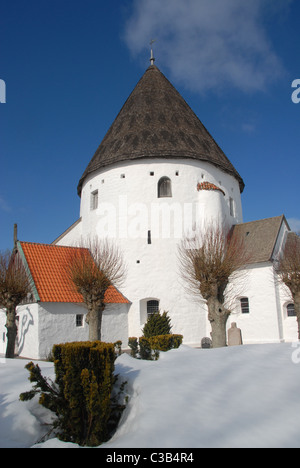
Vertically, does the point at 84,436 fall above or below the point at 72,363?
below

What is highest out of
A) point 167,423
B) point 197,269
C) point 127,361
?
point 197,269

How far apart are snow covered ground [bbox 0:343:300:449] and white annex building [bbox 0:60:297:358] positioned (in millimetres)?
9624

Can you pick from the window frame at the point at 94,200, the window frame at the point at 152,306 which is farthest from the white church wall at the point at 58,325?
the window frame at the point at 94,200

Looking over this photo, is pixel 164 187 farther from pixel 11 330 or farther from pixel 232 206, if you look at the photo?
pixel 11 330

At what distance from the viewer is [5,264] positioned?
15.6 m

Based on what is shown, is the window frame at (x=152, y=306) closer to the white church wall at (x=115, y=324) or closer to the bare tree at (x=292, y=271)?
the white church wall at (x=115, y=324)

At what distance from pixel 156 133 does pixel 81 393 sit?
1642cm

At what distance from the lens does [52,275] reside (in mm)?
16938

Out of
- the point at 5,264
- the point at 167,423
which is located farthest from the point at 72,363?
the point at 5,264

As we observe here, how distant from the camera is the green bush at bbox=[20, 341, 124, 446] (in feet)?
17.3

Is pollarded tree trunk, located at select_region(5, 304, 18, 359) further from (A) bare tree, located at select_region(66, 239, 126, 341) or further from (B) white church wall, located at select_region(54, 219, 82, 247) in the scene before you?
(B) white church wall, located at select_region(54, 219, 82, 247)

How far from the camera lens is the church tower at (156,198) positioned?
1825cm

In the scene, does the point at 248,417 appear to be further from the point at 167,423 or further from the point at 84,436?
the point at 84,436
